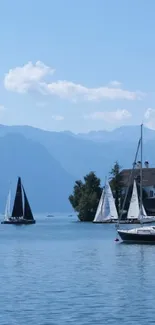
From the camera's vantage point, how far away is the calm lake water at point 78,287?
98.2ft

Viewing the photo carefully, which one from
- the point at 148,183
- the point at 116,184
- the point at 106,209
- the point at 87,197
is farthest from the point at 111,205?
the point at 148,183

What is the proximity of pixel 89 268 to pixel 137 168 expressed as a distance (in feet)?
334

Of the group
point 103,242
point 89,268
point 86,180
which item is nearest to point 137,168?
point 86,180

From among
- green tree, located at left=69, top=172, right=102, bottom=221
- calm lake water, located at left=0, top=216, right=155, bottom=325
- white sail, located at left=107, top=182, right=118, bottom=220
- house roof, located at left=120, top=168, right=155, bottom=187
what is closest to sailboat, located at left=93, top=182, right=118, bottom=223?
white sail, located at left=107, top=182, right=118, bottom=220

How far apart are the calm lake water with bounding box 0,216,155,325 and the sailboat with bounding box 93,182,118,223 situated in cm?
5669

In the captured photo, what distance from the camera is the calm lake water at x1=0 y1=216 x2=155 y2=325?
1179 inches

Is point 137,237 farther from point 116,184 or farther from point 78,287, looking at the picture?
point 116,184

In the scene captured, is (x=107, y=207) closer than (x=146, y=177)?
Yes

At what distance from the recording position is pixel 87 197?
140 metres

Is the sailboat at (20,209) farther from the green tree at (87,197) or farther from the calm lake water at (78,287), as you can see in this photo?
the calm lake water at (78,287)

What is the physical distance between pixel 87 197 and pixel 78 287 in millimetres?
101515

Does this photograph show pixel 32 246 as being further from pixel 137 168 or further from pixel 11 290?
pixel 137 168

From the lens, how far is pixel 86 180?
470 feet

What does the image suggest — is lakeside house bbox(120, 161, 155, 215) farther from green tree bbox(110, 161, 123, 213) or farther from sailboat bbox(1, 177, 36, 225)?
sailboat bbox(1, 177, 36, 225)
